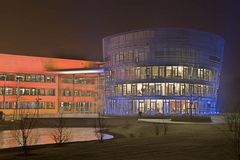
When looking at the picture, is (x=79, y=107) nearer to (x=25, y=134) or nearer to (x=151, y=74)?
(x=151, y=74)

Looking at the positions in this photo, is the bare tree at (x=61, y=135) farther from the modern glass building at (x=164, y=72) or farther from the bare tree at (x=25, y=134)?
the modern glass building at (x=164, y=72)

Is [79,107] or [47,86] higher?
[47,86]

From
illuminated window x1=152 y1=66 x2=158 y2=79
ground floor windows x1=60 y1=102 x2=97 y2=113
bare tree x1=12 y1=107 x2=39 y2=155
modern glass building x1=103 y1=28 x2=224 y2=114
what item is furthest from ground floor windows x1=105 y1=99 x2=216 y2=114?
bare tree x1=12 y1=107 x2=39 y2=155

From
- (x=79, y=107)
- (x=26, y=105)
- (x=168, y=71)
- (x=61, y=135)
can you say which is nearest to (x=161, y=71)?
(x=168, y=71)

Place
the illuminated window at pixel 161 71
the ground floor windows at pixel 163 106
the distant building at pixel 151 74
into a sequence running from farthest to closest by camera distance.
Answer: the illuminated window at pixel 161 71
the distant building at pixel 151 74
the ground floor windows at pixel 163 106

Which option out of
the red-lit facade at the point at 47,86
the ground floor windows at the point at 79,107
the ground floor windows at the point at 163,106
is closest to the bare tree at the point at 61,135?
the ground floor windows at the point at 163,106


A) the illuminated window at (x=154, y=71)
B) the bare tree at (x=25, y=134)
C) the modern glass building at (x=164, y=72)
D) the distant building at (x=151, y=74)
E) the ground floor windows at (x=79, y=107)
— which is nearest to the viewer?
the bare tree at (x=25, y=134)

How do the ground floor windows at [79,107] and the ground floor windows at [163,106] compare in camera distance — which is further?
the ground floor windows at [79,107]

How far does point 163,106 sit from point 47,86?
34399 millimetres

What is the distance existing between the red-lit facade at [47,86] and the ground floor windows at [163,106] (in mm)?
19721

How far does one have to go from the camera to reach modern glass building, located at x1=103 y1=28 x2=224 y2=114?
83.7 metres

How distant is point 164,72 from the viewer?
276 ft

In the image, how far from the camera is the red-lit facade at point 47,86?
96688 millimetres

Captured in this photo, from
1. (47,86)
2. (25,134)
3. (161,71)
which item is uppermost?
(161,71)
